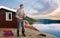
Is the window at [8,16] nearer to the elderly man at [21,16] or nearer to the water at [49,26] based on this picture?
the elderly man at [21,16]

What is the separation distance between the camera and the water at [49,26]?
1625 mm

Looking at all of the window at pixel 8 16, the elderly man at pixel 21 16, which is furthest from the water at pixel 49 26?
the window at pixel 8 16

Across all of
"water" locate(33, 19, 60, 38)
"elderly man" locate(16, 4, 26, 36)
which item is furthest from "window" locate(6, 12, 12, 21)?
"water" locate(33, 19, 60, 38)

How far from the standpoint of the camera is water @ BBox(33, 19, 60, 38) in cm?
162

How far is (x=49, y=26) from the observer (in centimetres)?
162

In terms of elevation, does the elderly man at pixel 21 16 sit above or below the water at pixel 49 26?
above

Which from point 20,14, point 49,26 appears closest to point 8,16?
point 20,14

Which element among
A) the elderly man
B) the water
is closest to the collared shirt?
the elderly man

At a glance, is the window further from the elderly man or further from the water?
the water

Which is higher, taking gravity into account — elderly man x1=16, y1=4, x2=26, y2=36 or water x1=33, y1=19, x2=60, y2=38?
elderly man x1=16, y1=4, x2=26, y2=36

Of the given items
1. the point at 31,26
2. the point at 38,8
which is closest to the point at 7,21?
the point at 31,26

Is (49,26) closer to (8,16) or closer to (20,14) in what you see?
(20,14)

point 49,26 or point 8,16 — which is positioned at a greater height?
point 8,16

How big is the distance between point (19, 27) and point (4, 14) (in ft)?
0.79
